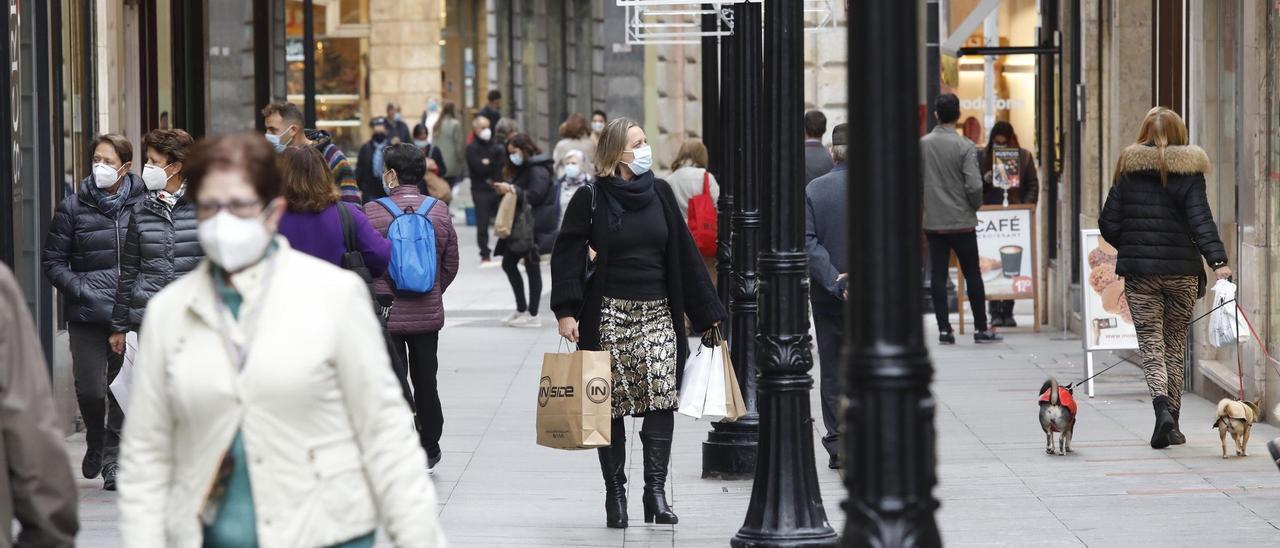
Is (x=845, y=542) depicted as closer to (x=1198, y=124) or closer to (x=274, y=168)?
(x=274, y=168)

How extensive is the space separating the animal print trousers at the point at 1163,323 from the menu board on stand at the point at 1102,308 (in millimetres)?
2063

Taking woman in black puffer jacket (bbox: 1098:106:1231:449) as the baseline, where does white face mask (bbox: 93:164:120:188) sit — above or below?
above

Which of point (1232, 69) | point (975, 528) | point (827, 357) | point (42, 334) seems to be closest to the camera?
point (975, 528)

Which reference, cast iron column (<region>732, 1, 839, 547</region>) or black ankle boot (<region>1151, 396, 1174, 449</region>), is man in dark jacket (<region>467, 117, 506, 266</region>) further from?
cast iron column (<region>732, 1, 839, 547</region>)

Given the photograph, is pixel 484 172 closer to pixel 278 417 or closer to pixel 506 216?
pixel 506 216

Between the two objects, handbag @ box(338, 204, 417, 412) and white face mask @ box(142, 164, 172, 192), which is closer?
handbag @ box(338, 204, 417, 412)

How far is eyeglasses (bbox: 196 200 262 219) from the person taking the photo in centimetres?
379

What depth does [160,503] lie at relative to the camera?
3.86 metres

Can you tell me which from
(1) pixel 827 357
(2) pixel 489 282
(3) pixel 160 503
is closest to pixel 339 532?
(3) pixel 160 503

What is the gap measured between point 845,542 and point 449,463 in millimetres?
6012

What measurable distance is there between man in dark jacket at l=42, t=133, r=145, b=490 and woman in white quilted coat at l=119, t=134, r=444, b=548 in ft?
17.2

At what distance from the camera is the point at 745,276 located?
1002 cm

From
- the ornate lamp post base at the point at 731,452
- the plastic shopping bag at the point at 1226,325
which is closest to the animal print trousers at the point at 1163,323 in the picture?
the plastic shopping bag at the point at 1226,325

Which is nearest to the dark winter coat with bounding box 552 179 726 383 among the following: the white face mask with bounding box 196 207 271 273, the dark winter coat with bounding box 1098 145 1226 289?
the dark winter coat with bounding box 1098 145 1226 289
